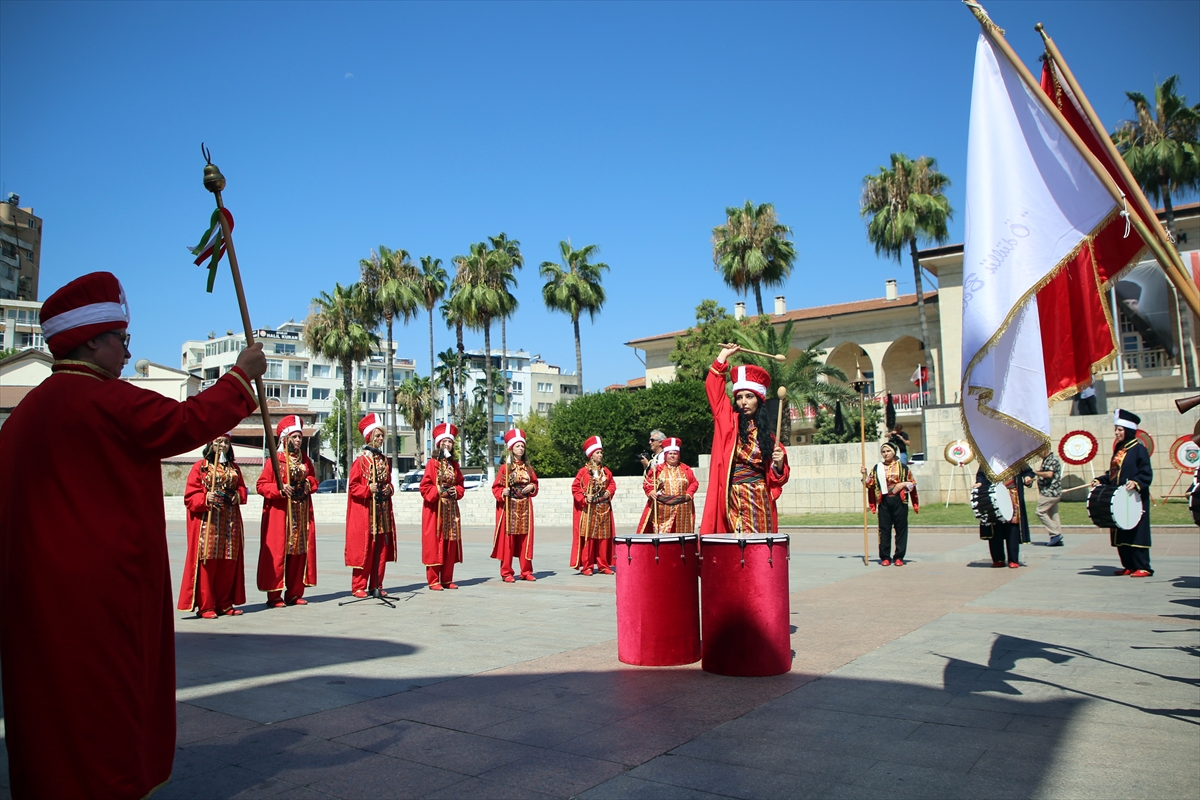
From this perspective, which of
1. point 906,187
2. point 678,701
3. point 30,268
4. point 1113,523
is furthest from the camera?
point 30,268

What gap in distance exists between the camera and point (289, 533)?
1023 cm

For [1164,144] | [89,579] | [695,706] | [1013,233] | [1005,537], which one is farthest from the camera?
[1164,144]

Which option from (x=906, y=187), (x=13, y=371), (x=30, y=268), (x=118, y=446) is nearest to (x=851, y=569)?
(x=118, y=446)

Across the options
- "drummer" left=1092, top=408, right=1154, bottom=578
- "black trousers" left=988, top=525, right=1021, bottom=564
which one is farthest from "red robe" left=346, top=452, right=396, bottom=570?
→ "drummer" left=1092, top=408, right=1154, bottom=578

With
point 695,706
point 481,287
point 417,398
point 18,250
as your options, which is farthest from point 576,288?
point 18,250

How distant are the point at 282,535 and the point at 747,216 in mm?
40963

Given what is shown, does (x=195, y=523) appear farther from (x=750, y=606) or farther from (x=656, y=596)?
(x=750, y=606)

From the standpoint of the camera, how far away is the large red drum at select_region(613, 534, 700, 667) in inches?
245

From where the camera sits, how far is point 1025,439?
15.3 feet

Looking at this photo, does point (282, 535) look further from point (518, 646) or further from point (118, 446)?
point (118, 446)

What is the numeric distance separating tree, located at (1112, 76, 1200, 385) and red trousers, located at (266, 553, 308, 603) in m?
35.7

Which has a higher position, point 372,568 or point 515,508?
point 515,508

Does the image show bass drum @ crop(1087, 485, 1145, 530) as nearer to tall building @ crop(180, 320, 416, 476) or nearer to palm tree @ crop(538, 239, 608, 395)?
palm tree @ crop(538, 239, 608, 395)

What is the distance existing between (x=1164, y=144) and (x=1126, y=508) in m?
30.2
